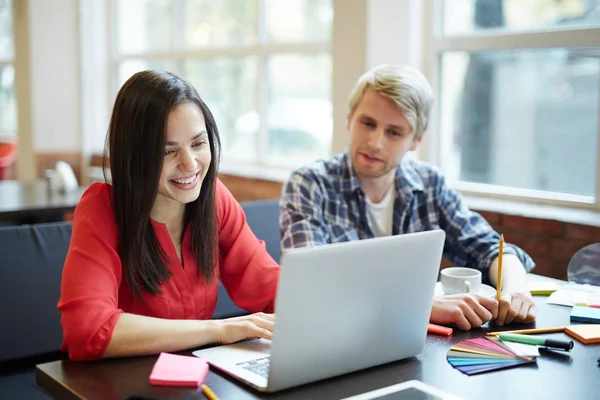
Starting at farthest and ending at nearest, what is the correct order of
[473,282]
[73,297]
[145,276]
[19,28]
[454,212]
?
[19,28] → [454,212] → [473,282] → [145,276] → [73,297]

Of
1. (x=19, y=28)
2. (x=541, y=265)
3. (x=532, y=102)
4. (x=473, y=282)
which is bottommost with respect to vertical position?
(x=541, y=265)

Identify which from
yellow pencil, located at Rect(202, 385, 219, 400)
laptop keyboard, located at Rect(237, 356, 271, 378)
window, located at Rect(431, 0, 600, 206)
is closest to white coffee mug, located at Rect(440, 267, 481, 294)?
laptop keyboard, located at Rect(237, 356, 271, 378)

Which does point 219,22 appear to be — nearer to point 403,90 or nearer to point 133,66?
point 133,66

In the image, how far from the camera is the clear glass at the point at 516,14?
264cm

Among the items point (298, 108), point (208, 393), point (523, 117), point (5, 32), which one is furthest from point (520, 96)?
point (5, 32)

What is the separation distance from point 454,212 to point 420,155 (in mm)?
1076

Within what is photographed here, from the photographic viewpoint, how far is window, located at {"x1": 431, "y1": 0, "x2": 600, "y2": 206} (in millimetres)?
2672

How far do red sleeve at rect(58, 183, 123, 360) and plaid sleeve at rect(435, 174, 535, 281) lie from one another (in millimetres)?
1029

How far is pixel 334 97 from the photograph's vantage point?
3.27 metres

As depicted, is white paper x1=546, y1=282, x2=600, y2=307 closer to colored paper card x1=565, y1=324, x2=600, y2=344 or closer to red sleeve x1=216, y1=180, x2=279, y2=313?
colored paper card x1=565, y1=324, x2=600, y2=344

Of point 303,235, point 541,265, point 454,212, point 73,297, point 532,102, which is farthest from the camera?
point 532,102

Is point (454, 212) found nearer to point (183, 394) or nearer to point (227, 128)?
point (183, 394)

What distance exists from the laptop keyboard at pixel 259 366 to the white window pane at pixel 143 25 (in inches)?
151

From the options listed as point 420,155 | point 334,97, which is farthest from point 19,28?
point 420,155
